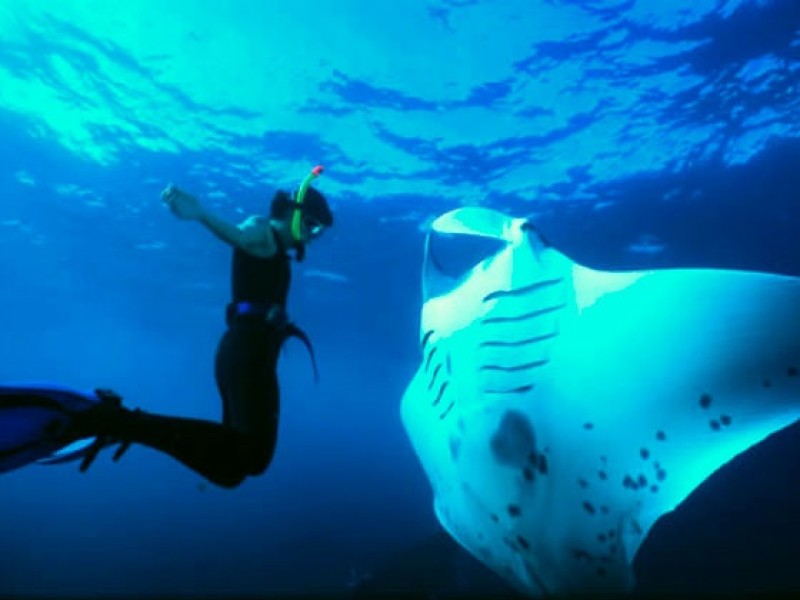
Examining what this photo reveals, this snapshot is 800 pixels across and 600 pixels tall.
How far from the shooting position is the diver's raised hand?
3.00 m

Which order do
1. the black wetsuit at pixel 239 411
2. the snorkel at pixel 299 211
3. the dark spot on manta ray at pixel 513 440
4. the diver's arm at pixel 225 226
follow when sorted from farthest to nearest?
the snorkel at pixel 299 211 < the diver's arm at pixel 225 226 < the dark spot on manta ray at pixel 513 440 < the black wetsuit at pixel 239 411

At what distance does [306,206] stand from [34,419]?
6.92 feet

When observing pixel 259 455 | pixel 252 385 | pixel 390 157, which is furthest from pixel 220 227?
pixel 390 157

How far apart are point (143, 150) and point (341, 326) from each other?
55.4 feet

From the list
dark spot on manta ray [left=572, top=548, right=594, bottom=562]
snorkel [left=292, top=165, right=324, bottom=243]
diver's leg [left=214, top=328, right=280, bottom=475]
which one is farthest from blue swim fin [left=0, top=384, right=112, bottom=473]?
dark spot on manta ray [left=572, top=548, right=594, bottom=562]

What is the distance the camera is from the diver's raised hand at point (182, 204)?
3.00 metres

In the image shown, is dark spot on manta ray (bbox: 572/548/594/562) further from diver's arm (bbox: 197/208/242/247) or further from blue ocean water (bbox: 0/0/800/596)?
blue ocean water (bbox: 0/0/800/596)

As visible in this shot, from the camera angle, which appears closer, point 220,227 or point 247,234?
point 220,227

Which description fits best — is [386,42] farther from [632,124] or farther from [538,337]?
[538,337]

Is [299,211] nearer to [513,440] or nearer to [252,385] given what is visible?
[252,385]

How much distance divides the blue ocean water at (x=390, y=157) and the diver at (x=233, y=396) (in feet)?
21.8

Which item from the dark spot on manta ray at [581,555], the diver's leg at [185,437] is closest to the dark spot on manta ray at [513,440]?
the dark spot on manta ray at [581,555]

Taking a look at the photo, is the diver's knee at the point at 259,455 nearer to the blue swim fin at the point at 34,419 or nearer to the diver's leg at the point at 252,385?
the diver's leg at the point at 252,385

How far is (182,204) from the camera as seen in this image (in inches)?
118
